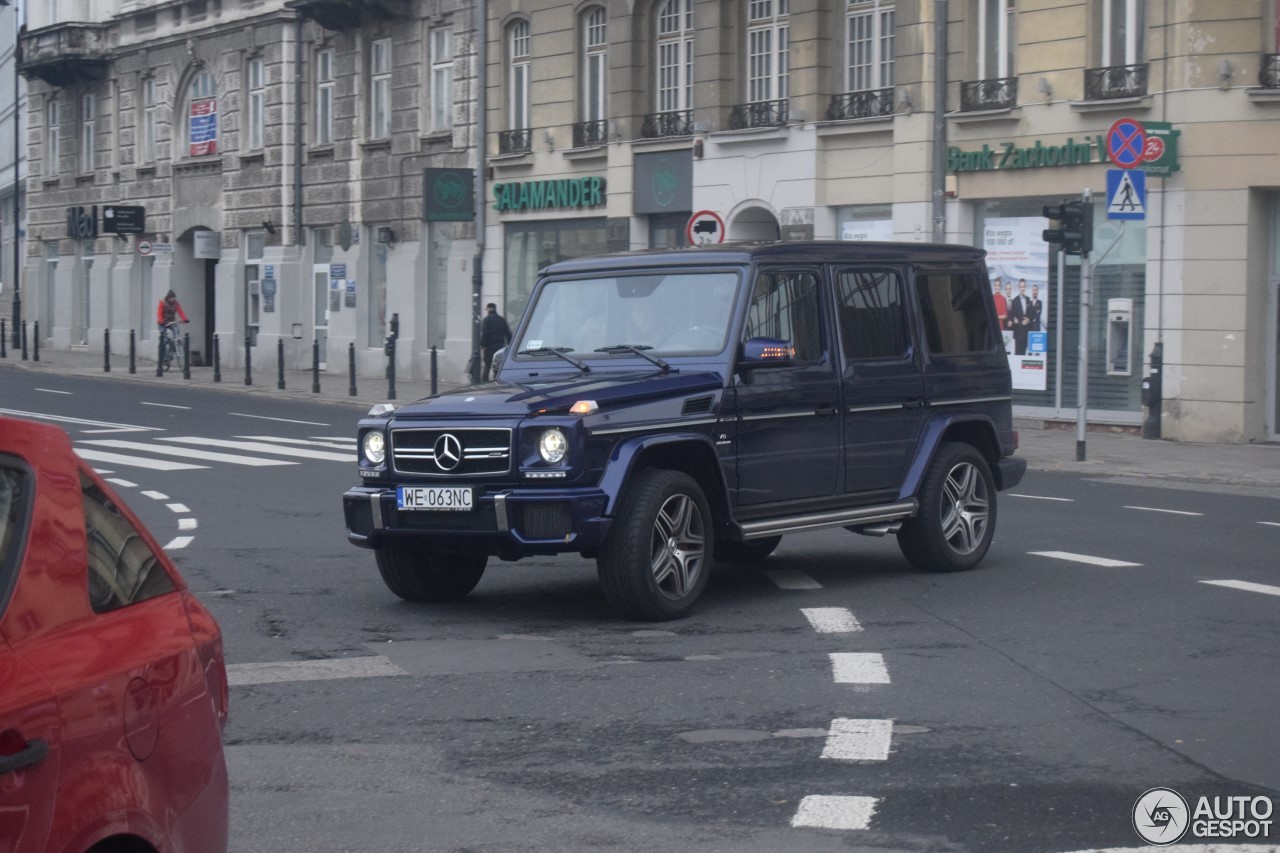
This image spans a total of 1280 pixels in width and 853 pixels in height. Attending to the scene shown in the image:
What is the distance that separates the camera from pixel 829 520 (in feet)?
34.2

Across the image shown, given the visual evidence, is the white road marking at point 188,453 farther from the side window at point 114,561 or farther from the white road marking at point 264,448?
the side window at point 114,561

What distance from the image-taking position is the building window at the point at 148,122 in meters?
48.8

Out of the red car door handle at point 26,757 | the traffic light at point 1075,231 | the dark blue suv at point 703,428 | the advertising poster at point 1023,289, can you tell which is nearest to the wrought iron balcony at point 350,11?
the advertising poster at point 1023,289

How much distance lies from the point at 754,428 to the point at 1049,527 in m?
4.82

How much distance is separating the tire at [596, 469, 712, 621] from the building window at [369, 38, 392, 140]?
30916 millimetres

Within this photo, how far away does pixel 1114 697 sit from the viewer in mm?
7539

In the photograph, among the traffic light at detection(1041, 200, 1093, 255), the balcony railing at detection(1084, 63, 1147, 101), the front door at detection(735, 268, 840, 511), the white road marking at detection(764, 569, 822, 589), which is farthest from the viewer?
the balcony railing at detection(1084, 63, 1147, 101)

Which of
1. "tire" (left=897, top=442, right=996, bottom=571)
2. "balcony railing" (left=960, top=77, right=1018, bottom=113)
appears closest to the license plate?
"tire" (left=897, top=442, right=996, bottom=571)

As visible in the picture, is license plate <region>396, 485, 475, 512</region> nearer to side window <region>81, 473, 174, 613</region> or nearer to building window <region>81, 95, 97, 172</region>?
side window <region>81, 473, 174, 613</region>

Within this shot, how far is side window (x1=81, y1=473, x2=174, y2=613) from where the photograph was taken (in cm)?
368

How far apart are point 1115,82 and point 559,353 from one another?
631 inches

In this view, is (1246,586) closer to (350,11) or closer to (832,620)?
(832,620)

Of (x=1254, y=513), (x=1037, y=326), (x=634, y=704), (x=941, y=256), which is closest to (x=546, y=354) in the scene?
(x=941, y=256)

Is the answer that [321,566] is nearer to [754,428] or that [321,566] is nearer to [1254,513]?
[754,428]
